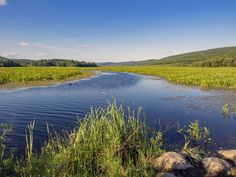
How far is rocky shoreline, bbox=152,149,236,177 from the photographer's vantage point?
6.12m

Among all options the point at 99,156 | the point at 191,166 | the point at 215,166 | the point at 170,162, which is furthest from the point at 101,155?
the point at 215,166

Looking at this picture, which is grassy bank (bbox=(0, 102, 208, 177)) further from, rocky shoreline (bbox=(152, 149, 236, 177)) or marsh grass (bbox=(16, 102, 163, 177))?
rocky shoreline (bbox=(152, 149, 236, 177))

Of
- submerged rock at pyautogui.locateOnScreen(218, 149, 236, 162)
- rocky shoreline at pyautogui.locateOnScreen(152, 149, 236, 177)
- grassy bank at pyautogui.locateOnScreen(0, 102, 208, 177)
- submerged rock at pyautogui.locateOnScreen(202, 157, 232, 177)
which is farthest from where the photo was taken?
submerged rock at pyautogui.locateOnScreen(218, 149, 236, 162)

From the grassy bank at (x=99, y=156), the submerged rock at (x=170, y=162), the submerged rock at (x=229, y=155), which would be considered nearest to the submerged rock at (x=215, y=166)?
the submerged rock at (x=170, y=162)

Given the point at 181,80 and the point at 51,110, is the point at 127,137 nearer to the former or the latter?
the point at 51,110

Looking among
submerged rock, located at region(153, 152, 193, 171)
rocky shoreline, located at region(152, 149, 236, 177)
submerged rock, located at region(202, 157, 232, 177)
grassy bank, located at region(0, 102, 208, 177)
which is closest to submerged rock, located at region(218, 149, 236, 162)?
rocky shoreline, located at region(152, 149, 236, 177)

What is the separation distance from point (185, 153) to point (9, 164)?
458 cm

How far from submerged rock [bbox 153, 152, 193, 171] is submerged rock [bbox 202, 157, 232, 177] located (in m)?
0.44

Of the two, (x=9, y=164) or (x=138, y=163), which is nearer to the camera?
(x=9, y=164)

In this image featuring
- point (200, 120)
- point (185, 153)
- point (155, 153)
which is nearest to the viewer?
point (155, 153)

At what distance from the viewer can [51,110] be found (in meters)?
14.0

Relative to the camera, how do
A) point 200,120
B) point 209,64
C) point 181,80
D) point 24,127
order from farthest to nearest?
point 209,64
point 181,80
point 200,120
point 24,127

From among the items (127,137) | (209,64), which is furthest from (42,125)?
(209,64)

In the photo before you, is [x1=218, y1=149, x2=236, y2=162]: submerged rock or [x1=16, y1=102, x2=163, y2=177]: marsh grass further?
[x1=218, y1=149, x2=236, y2=162]: submerged rock
